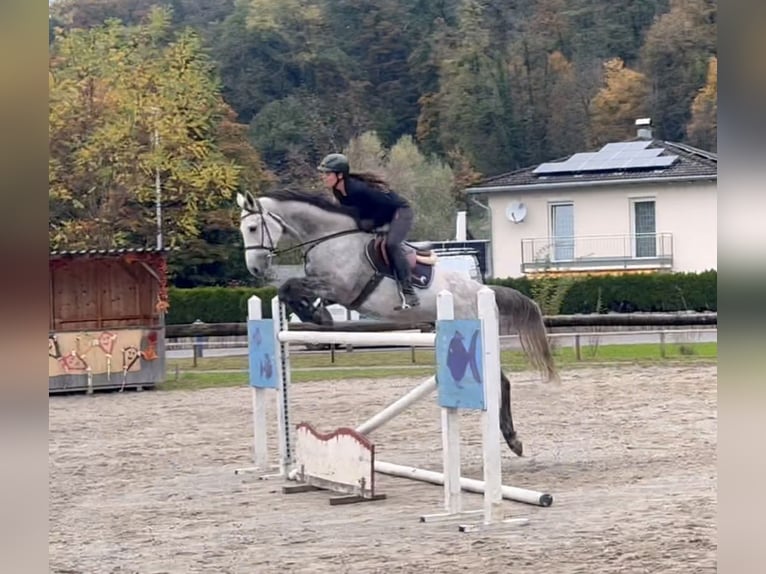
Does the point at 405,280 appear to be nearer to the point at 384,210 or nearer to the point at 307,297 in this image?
the point at 384,210

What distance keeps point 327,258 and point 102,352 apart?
638 centimetres

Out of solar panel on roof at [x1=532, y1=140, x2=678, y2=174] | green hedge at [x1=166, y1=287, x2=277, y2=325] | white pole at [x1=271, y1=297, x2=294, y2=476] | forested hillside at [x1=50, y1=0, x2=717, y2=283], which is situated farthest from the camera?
solar panel on roof at [x1=532, y1=140, x2=678, y2=174]

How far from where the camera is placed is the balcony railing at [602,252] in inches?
809

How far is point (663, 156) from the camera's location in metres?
21.3

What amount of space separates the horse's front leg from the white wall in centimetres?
1548

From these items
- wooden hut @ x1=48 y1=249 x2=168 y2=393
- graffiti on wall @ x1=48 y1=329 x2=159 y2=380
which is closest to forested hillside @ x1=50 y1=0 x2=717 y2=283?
wooden hut @ x1=48 y1=249 x2=168 y2=393

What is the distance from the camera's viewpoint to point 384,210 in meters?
5.30

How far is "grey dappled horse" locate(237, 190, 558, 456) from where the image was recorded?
5.21 meters

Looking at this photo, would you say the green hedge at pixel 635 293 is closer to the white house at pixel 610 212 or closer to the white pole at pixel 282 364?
the white house at pixel 610 212

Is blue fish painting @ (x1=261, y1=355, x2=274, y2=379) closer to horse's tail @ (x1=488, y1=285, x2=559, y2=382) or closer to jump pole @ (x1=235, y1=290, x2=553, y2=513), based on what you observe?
jump pole @ (x1=235, y1=290, x2=553, y2=513)

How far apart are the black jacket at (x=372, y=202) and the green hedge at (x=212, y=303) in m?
12.0

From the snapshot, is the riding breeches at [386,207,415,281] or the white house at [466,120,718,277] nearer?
the riding breeches at [386,207,415,281]
